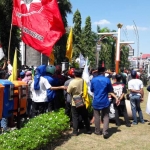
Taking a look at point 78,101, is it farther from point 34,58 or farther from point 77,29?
point 77,29

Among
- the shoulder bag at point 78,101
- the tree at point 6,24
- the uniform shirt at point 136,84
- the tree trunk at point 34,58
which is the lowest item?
the shoulder bag at point 78,101

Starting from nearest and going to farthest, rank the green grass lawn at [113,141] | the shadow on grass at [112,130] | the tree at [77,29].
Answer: the green grass lawn at [113,141] < the shadow on grass at [112,130] < the tree at [77,29]

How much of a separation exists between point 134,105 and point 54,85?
8.73 feet

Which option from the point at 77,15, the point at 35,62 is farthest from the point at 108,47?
the point at 35,62

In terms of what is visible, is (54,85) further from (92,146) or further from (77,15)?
(77,15)

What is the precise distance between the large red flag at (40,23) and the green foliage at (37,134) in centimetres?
185

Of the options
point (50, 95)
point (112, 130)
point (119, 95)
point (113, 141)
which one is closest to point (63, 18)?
point (119, 95)

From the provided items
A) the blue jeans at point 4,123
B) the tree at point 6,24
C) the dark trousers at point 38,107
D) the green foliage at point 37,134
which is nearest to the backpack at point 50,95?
the dark trousers at point 38,107

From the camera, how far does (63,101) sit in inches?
286

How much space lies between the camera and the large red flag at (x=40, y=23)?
23.8 feet

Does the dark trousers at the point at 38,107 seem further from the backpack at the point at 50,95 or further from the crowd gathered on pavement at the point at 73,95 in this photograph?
the backpack at the point at 50,95

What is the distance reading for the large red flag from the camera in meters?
7.24

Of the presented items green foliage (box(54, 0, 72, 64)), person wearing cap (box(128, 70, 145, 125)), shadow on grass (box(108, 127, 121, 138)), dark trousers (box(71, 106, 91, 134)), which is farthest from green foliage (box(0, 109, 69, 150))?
green foliage (box(54, 0, 72, 64))

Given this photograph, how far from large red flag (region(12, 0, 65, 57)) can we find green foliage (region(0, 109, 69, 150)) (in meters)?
1.85
